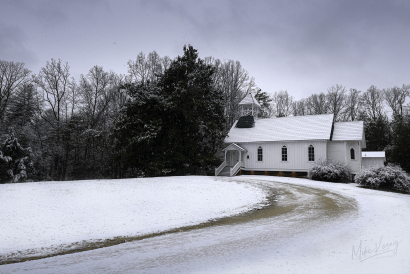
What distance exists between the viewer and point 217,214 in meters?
9.81

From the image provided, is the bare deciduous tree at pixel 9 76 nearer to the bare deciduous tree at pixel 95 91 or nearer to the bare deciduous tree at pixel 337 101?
the bare deciduous tree at pixel 95 91

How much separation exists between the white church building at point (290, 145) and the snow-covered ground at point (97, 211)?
12504 mm

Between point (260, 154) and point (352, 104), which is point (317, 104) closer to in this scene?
point (352, 104)

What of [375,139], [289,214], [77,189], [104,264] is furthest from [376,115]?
[104,264]

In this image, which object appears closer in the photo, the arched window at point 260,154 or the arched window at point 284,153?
the arched window at point 284,153

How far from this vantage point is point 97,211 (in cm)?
971

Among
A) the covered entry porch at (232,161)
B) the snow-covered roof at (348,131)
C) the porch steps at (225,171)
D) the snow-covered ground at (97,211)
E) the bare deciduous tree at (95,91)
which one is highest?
the bare deciduous tree at (95,91)

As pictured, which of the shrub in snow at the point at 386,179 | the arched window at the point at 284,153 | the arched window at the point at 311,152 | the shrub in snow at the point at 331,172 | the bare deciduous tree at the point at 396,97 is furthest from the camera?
the bare deciduous tree at the point at 396,97

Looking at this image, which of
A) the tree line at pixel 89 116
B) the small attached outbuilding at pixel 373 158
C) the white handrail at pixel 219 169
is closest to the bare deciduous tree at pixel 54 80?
the tree line at pixel 89 116

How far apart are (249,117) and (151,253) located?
2685cm

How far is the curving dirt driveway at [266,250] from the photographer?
181 inches

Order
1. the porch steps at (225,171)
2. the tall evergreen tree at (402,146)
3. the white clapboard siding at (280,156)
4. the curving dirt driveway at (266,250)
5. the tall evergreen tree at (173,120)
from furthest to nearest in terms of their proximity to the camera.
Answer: the tall evergreen tree at (402,146) → the porch steps at (225,171) → the white clapboard siding at (280,156) → the tall evergreen tree at (173,120) → the curving dirt driveway at (266,250)

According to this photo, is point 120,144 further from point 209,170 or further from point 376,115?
point 376,115
